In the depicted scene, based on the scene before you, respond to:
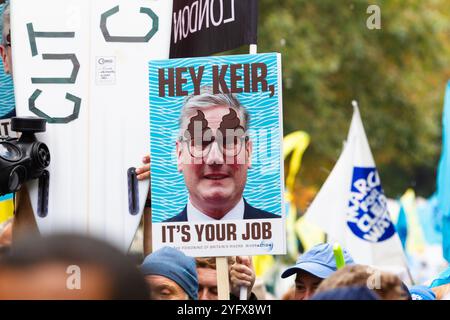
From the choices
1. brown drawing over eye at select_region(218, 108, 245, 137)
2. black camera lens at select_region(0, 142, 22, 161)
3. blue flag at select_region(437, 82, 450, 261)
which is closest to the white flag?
blue flag at select_region(437, 82, 450, 261)

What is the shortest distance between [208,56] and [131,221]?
754mm

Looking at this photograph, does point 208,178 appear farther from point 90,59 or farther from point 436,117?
point 436,117

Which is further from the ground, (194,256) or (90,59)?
(90,59)

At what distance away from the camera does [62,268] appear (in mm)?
2492

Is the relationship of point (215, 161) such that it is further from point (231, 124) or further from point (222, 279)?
point (222, 279)

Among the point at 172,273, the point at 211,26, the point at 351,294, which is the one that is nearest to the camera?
the point at 351,294

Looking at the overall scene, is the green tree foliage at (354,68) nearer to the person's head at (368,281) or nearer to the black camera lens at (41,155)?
the black camera lens at (41,155)

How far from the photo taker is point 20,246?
249cm

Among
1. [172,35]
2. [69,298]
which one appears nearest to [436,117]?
[172,35]

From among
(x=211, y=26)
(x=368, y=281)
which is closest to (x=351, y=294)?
(x=368, y=281)

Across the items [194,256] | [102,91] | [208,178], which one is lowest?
[194,256]

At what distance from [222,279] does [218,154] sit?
485 millimetres

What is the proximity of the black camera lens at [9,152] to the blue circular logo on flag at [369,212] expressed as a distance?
10.4 ft

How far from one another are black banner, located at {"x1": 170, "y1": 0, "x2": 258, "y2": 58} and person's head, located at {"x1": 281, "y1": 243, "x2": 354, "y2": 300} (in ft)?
3.01
